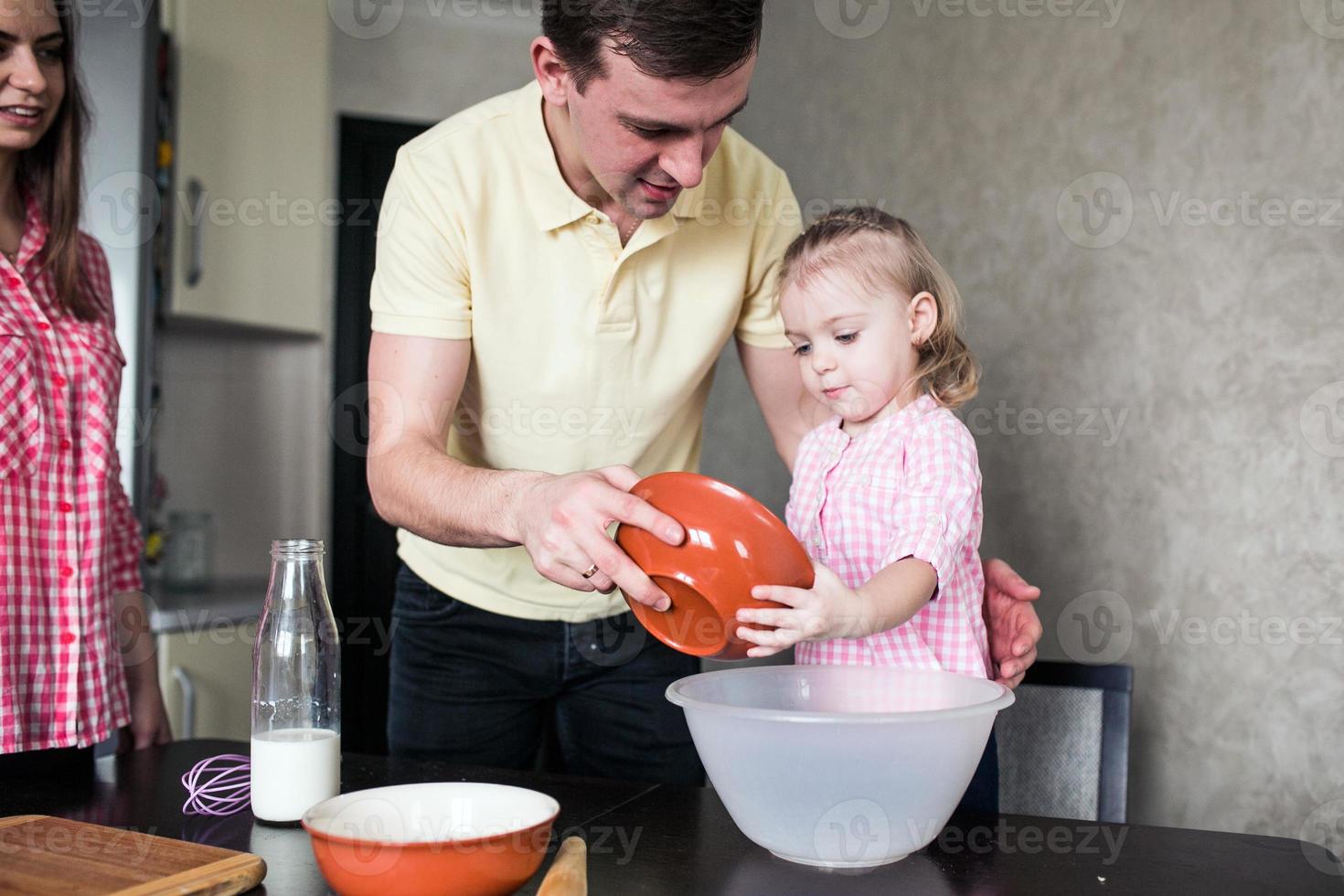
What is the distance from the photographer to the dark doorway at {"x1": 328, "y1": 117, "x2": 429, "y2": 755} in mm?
3988

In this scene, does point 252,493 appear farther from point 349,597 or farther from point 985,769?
point 985,769

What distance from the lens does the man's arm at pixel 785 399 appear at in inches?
62.7

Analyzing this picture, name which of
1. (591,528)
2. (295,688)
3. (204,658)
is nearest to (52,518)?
(295,688)

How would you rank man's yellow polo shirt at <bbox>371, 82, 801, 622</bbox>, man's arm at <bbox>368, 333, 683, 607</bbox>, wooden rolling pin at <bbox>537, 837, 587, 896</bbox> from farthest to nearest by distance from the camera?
man's yellow polo shirt at <bbox>371, 82, 801, 622</bbox> → man's arm at <bbox>368, 333, 683, 607</bbox> → wooden rolling pin at <bbox>537, 837, 587, 896</bbox>

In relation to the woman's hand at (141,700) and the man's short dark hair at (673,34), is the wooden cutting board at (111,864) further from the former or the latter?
the man's short dark hair at (673,34)

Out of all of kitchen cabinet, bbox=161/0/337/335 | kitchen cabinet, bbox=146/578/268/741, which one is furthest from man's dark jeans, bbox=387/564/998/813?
kitchen cabinet, bbox=161/0/337/335

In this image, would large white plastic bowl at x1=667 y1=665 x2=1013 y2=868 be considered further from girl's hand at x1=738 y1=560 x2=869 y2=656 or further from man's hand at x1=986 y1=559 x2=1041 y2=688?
man's hand at x1=986 y1=559 x2=1041 y2=688

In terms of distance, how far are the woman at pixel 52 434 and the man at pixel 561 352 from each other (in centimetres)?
39

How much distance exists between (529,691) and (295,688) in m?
0.47

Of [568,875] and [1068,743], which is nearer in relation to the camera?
[568,875]

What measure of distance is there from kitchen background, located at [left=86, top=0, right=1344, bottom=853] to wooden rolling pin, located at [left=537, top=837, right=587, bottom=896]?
1183 millimetres

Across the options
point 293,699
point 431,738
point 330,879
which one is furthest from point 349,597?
point 330,879

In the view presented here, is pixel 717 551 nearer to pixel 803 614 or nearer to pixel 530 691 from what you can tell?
pixel 803 614

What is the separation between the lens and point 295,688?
1.11m
